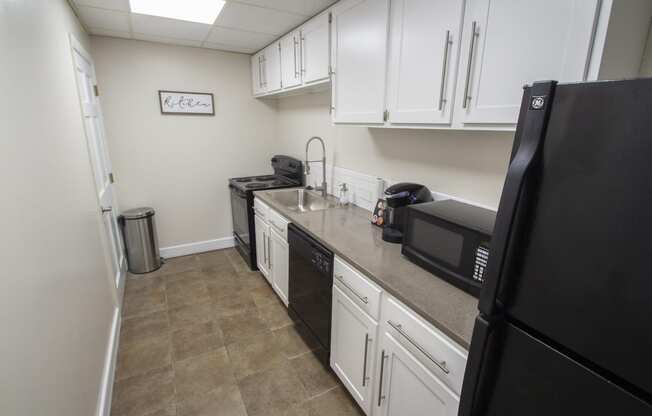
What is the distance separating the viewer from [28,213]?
1058 millimetres

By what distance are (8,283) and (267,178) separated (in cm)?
297

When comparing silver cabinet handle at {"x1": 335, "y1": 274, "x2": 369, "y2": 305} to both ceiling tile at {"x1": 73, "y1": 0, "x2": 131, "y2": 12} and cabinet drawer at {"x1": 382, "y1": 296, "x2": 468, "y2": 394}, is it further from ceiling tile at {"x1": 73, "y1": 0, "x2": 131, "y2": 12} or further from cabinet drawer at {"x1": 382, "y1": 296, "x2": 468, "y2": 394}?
ceiling tile at {"x1": 73, "y1": 0, "x2": 131, "y2": 12}

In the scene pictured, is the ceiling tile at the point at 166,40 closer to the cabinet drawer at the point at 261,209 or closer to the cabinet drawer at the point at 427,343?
A: the cabinet drawer at the point at 261,209

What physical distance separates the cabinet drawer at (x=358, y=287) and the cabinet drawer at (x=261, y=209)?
1.22 m

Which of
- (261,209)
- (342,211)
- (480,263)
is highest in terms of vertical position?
(480,263)

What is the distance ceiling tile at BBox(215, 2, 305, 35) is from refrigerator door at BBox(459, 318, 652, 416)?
94.8 inches

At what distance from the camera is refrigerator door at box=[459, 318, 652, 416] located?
599 millimetres

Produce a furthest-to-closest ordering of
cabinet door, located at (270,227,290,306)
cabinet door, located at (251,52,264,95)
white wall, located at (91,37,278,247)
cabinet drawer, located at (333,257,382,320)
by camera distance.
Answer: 1. cabinet door, located at (251,52,264,95)
2. white wall, located at (91,37,278,247)
3. cabinet door, located at (270,227,290,306)
4. cabinet drawer, located at (333,257,382,320)

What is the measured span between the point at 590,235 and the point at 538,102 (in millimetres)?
287

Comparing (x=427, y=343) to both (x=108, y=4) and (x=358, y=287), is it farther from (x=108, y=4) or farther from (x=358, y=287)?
(x=108, y=4)

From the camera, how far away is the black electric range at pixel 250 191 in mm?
3209

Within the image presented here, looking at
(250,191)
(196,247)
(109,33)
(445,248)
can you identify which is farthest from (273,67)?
(445,248)

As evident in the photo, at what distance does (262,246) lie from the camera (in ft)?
9.91

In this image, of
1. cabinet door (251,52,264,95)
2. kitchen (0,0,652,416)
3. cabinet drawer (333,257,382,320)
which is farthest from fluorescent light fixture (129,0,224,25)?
cabinet drawer (333,257,382,320)
